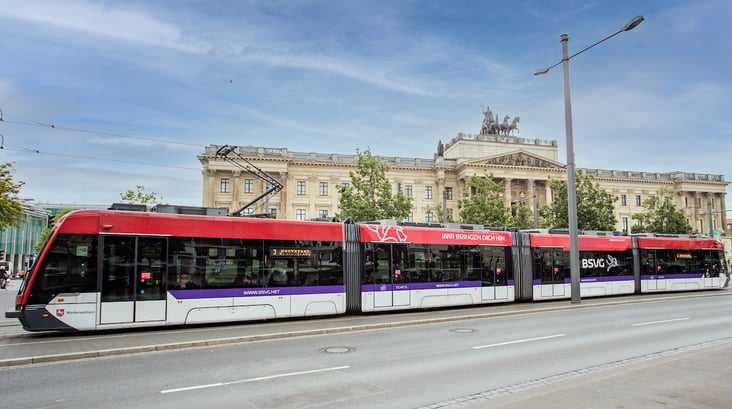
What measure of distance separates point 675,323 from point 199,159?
68678 millimetres

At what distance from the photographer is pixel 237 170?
7225cm

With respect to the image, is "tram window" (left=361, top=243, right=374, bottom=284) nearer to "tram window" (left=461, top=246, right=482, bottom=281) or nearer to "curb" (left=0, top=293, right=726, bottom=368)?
"curb" (left=0, top=293, right=726, bottom=368)

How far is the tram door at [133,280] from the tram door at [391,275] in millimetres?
6739

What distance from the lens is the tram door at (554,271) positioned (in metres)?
21.5

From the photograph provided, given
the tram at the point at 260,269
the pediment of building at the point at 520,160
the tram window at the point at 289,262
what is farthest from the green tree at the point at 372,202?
the pediment of building at the point at 520,160

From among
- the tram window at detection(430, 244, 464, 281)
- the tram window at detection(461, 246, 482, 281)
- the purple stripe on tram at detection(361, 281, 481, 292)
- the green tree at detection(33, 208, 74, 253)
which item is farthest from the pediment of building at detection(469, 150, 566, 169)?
the tram window at detection(430, 244, 464, 281)

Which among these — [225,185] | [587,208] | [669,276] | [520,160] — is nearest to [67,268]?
[669,276]

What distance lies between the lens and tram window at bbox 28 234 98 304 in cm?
1156

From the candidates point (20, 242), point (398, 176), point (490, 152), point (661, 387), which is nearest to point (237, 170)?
point (398, 176)

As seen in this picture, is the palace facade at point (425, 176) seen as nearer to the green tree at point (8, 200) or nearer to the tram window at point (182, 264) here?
the green tree at point (8, 200)

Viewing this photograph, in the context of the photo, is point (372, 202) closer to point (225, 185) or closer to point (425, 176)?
point (225, 185)

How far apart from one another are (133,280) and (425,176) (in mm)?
70035

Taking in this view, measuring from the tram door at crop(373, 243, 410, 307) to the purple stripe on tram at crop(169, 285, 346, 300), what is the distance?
1.42m

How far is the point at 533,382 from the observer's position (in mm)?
7543
